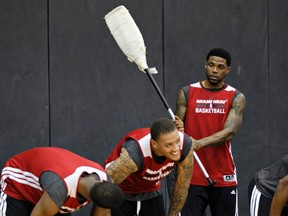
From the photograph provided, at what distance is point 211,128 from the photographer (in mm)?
9602

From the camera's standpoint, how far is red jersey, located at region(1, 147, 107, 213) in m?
7.04

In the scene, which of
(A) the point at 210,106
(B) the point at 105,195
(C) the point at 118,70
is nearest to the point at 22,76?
(C) the point at 118,70

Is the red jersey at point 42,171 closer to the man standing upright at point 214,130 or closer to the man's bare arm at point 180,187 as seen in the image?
the man's bare arm at point 180,187

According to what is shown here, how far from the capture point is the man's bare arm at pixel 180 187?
8.34 m

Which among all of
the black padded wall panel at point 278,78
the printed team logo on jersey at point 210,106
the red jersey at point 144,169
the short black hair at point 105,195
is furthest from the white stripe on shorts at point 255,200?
the black padded wall panel at point 278,78

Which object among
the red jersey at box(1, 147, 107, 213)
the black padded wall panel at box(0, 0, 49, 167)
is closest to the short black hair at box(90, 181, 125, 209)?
the red jersey at box(1, 147, 107, 213)

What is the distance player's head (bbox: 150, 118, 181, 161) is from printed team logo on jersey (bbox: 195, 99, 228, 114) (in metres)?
1.75

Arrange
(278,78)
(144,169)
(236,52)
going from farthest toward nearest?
1. (278,78)
2. (236,52)
3. (144,169)

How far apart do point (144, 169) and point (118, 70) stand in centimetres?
293

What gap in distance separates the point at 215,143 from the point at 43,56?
7.73 feet

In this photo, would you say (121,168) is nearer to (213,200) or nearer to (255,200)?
(255,200)

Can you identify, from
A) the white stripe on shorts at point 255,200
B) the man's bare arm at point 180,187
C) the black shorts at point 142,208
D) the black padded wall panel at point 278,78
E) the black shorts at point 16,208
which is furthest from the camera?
the black padded wall panel at point 278,78

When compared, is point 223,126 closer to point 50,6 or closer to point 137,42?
point 137,42

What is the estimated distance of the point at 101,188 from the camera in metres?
6.80
